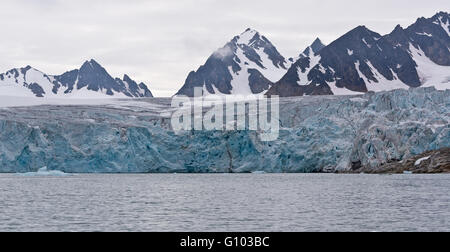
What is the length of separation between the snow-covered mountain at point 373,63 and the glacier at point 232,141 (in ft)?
257

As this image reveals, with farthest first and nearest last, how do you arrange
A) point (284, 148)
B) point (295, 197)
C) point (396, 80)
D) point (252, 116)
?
point (396, 80) → point (252, 116) → point (284, 148) → point (295, 197)

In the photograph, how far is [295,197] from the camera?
133 feet

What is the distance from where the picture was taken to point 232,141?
70250 millimetres

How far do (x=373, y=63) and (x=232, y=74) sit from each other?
4382 centimetres

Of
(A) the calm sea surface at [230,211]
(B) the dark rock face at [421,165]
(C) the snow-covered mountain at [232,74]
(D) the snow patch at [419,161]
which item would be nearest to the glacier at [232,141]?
(B) the dark rock face at [421,165]

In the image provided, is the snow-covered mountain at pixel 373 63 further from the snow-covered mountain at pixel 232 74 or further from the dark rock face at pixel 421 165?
the dark rock face at pixel 421 165

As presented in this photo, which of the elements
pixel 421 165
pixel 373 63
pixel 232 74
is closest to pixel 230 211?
pixel 421 165

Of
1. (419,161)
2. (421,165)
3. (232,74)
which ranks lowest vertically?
(421,165)

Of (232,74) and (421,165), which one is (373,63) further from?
(421,165)

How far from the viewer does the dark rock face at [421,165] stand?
63.8m

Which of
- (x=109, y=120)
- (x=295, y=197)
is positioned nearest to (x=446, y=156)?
(x=295, y=197)

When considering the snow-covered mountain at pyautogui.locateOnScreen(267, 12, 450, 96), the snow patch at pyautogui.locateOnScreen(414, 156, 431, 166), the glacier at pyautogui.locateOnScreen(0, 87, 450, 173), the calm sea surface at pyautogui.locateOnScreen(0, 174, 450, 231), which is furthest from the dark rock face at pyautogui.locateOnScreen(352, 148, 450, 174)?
the snow-covered mountain at pyautogui.locateOnScreen(267, 12, 450, 96)
